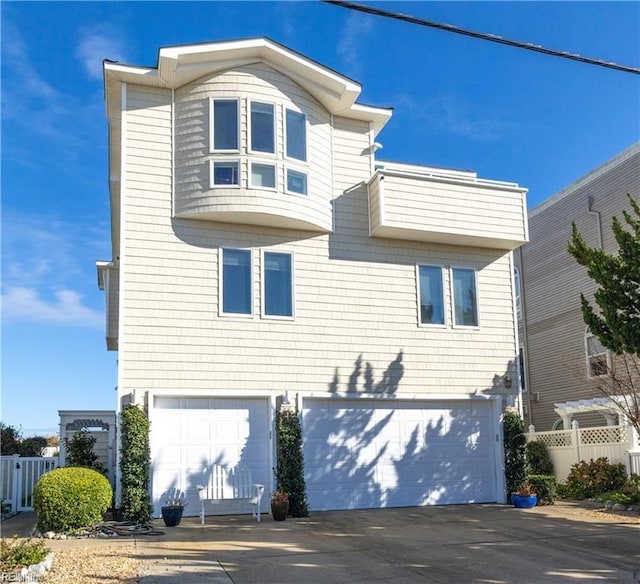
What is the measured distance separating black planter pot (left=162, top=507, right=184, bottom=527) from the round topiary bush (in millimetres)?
1027

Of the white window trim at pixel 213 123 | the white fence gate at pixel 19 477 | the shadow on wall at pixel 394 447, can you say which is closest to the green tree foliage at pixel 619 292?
the shadow on wall at pixel 394 447

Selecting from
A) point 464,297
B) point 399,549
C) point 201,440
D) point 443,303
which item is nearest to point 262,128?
point 443,303

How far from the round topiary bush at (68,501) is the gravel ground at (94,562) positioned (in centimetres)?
55

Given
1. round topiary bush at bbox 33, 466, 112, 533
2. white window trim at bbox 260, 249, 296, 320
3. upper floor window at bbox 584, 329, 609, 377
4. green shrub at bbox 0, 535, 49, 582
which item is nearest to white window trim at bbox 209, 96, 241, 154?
white window trim at bbox 260, 249, 296, 320

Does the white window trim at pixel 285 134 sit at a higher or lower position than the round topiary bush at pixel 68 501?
higher

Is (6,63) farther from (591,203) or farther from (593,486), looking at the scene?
(591,203)

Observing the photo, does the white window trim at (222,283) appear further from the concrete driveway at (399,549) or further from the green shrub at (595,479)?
the green shrub at (595,479)

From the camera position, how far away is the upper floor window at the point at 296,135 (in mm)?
14914

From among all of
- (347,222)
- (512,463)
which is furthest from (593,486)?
(347,222)

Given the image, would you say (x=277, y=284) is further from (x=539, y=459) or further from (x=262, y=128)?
(x=539, y=459)

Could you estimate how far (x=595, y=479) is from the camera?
650 inches

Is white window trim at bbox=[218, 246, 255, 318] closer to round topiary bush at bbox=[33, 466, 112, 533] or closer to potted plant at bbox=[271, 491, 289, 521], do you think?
potted plant at bbox=[271, 491, 289, 521]

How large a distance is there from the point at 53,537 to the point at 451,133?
13088 mm

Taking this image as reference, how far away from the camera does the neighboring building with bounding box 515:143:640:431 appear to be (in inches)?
870
